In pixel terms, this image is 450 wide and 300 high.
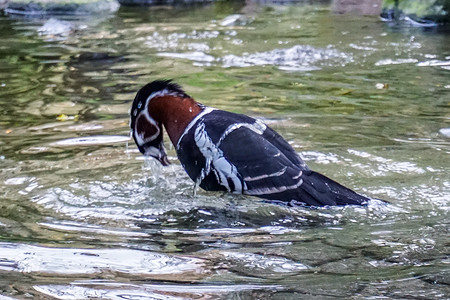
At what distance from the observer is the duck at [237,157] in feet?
13.4

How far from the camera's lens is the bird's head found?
4449mm

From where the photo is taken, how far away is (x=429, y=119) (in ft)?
19.7

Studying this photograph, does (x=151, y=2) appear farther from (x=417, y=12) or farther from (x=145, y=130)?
(x=145, y=130)

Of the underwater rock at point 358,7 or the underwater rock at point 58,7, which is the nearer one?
the underwater rock at point 358,7

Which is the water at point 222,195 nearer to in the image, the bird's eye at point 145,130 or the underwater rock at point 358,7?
the bird's eye at point 145,130

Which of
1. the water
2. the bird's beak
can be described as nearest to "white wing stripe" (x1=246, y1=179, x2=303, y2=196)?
the water

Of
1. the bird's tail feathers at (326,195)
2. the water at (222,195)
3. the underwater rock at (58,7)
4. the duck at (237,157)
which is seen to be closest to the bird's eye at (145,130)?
the duck at (237,157)

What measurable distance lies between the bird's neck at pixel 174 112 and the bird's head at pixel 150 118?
0.01m

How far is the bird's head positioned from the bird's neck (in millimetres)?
13

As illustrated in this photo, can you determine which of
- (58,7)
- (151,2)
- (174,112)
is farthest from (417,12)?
(174,112)

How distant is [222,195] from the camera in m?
4.40

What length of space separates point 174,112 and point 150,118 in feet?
0.62

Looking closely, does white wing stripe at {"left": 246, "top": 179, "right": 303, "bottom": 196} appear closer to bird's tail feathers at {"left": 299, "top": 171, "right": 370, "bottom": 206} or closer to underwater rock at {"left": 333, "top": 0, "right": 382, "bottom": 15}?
bird's tail feathers at {"left": 299, "top": 171, "right": 370, "bottom": 206}

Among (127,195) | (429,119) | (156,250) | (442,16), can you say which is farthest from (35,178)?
(442,16)
